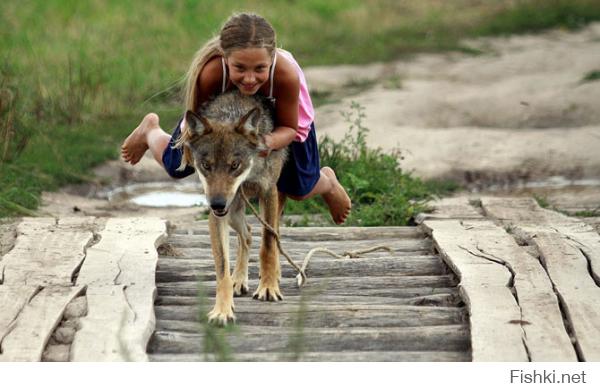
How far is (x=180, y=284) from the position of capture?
240 inches

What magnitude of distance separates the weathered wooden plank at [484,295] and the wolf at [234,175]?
3.24ft

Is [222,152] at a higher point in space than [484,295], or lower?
higher

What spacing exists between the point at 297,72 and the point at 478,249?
147 centimetres

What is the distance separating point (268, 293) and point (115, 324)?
39.0 inches

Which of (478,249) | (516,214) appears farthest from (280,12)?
(478,249)

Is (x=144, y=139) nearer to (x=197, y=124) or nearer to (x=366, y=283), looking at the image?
(x=197, y=124)

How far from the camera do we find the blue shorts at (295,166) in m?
6.44

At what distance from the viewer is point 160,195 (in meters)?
10.4

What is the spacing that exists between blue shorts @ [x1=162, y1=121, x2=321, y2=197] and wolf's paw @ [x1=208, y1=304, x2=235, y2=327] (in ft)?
3.80

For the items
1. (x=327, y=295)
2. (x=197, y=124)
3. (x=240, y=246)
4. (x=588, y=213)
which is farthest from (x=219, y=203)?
(x=588, y=213)

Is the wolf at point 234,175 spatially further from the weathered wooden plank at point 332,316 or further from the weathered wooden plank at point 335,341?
the weathered wooden plank at point 335,341

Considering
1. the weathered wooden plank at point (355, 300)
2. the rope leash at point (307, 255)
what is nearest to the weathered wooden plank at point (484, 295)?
the weathered wooden plank at point (355, 300)

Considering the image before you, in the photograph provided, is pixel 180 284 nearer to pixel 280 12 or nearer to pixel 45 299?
pixel 45 299

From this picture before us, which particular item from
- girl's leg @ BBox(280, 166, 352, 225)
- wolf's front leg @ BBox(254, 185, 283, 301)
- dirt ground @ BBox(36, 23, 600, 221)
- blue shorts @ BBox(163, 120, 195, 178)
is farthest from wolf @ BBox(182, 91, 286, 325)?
dirt ground @ BBox(36, 23, 600, 221)
